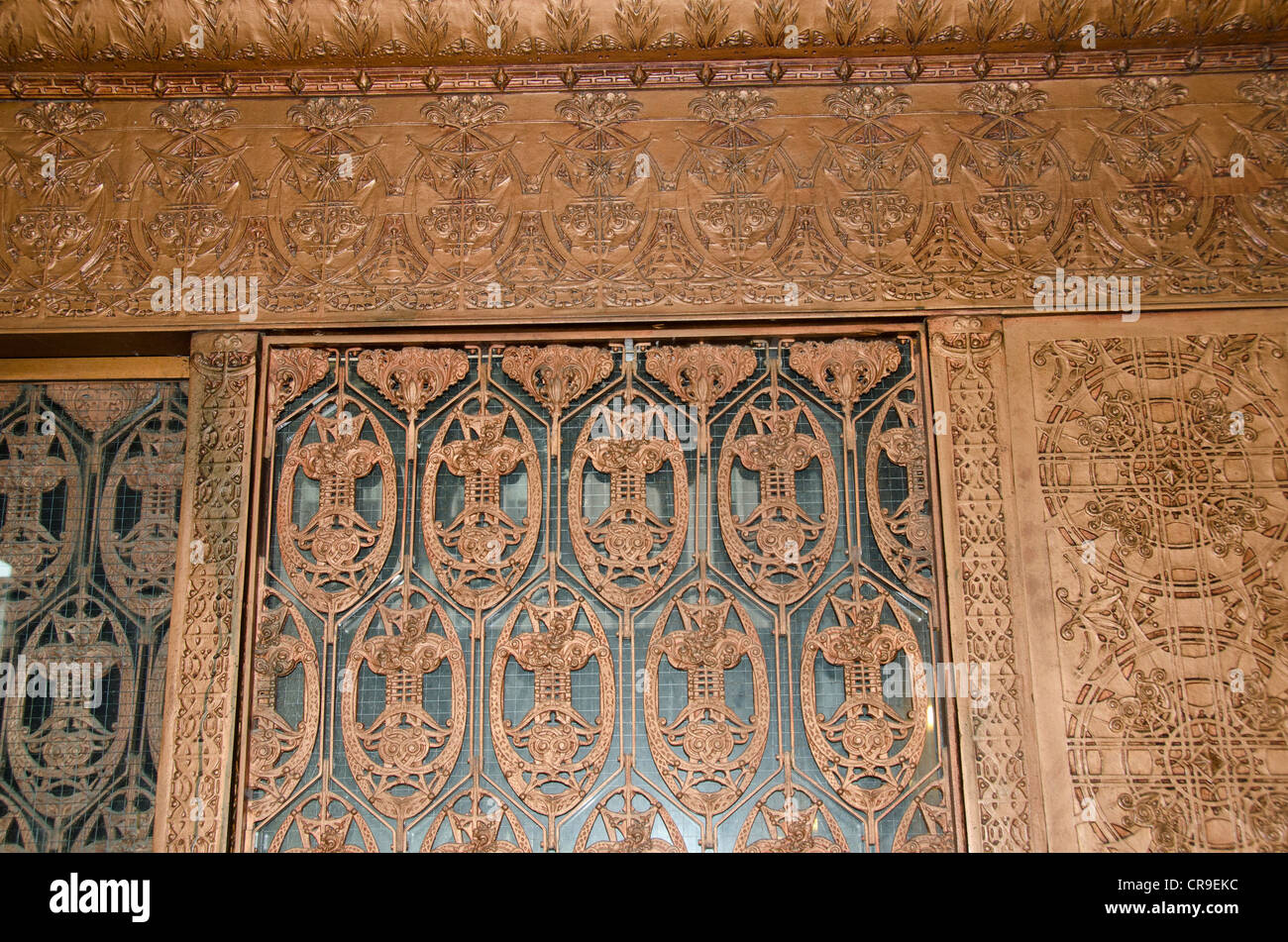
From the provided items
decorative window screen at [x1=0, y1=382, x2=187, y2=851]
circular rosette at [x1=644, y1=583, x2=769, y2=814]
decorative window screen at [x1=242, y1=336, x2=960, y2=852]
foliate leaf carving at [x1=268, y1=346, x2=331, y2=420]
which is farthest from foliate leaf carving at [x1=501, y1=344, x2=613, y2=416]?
decorative window screen at [x1=0, y1=382, x2=187, y2=851]

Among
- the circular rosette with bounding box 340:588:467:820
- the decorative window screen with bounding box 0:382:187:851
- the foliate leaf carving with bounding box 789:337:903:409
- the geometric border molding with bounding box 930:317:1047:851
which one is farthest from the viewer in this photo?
the foliate leaf carving with bounding box 789:337:903:409

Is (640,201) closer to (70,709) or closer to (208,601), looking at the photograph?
(208,601)

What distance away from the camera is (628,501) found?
12.1 ft

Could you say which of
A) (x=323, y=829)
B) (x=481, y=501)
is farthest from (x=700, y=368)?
(x=323, y=829)

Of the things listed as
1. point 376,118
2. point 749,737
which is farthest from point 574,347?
point 749,737

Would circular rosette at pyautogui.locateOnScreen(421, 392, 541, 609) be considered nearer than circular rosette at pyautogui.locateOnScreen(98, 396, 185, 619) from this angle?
Yes

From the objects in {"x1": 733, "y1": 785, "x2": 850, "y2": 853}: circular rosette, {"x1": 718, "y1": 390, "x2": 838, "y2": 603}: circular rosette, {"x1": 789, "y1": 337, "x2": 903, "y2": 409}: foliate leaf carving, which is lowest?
{"x1": 733, "y1": 785, "x2": 850, "y2": 853}: circular rosette

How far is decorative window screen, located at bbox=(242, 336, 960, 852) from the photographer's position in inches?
136

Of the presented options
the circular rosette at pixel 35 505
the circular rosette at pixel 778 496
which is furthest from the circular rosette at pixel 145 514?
the circular rosette at pixel 778 496

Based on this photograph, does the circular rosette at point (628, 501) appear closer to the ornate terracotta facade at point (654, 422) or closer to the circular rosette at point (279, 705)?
the ornate terracotta facade at point (654, 422)

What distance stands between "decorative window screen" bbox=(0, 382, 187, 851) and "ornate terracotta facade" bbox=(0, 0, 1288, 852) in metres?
0.01

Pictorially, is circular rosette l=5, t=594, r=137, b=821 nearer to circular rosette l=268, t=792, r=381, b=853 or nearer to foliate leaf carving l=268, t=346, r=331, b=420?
circular rosette l=268, t=792, r=381, b=853

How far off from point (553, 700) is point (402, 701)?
415 millimetres
